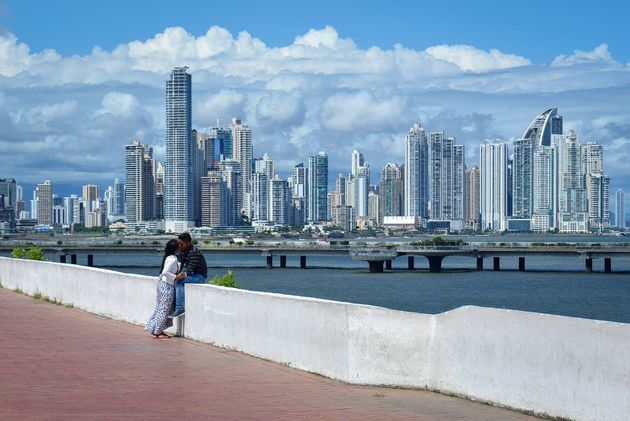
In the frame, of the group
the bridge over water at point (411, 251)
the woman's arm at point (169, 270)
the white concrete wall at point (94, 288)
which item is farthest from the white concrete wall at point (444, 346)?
the bridge over water at point (411, 251)

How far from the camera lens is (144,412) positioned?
9734mm

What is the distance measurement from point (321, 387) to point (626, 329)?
383 centimetres

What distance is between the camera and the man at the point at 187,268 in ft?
52.3

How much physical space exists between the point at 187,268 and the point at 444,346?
243 inches

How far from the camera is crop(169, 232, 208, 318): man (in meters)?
16.0

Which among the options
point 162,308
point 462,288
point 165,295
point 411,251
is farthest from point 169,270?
point 411,251

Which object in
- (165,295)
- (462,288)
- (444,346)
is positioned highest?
(165,295)

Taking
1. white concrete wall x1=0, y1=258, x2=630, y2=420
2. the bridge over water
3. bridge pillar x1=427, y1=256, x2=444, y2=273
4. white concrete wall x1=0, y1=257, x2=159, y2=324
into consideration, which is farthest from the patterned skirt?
bridge pillar x1=427, y1=256, x2=444, y2=273

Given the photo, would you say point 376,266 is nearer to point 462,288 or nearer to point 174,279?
point 462,288

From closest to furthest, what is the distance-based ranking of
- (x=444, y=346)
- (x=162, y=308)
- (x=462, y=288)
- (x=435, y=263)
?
(x=444, y=346), (x=162, y=308), (x=462, y=288), (x=435, y=263)

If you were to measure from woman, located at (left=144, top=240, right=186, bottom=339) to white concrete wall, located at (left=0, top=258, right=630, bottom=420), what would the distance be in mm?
279

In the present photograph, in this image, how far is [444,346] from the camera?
10.8 m

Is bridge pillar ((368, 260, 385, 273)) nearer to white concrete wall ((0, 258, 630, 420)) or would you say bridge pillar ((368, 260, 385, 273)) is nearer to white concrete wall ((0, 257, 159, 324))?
white concrete wall ((0, 257, 159, 324))

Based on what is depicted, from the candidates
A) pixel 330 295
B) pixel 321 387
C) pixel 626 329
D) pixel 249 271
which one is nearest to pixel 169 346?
pixel 321 387
